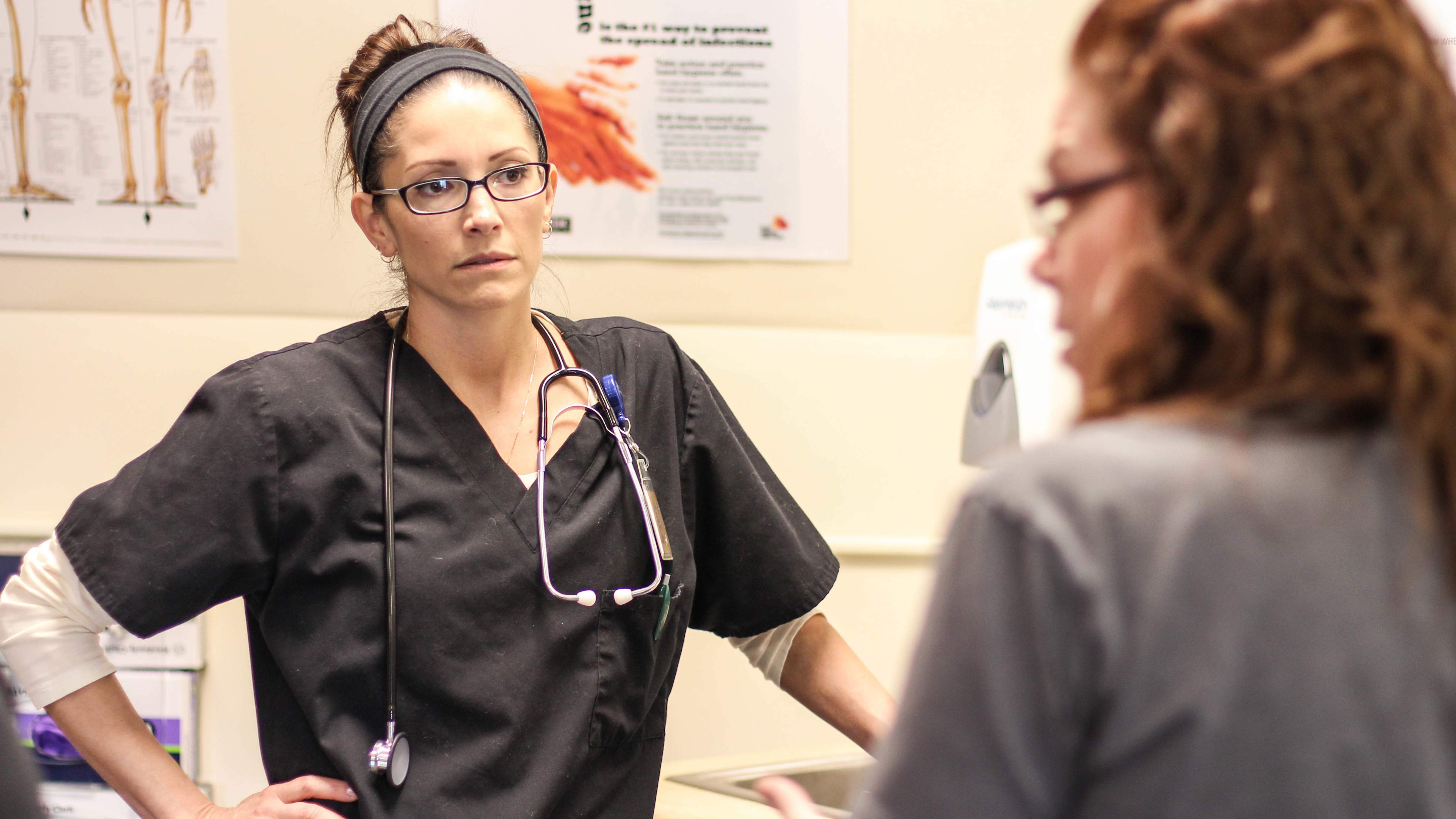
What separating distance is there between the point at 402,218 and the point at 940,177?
1.03m

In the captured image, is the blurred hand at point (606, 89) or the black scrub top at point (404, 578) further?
the blurred hand at point (606, 89)

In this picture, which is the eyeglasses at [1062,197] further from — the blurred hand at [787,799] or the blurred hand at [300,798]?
the blurred hand at [300,798]

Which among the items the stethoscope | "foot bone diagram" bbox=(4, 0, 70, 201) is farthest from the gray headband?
"foot bone diagram" bbox=(4, 0, 70, 201)

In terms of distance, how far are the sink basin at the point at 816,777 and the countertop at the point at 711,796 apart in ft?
0.04

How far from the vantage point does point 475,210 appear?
1.27m

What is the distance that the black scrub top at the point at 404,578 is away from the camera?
3.88ft

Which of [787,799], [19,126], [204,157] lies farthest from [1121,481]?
[19,126]

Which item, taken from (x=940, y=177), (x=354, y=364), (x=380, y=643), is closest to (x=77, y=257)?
(x=354, y=364)

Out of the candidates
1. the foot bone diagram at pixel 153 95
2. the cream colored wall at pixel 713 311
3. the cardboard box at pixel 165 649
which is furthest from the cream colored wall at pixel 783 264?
the cardboard box at pixel 165 649

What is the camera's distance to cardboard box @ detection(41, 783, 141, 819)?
6.69 feet

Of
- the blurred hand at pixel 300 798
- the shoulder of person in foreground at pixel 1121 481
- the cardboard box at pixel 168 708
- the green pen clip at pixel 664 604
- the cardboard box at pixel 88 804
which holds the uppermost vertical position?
the shoulder of person in foreground at pixel 1121 481

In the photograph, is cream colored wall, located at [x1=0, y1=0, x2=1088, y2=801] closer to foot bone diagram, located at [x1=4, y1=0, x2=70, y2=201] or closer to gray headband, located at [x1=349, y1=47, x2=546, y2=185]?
foot bone diagram, located at [x1=4, y1=0, x2=70, y2=201]

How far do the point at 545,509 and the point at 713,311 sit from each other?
79 centimetres

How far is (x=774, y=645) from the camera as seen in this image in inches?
55.5
